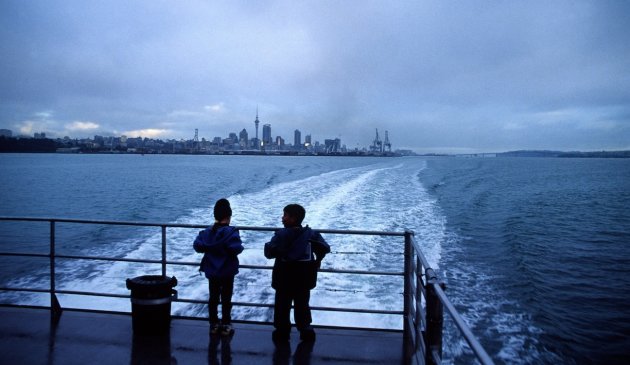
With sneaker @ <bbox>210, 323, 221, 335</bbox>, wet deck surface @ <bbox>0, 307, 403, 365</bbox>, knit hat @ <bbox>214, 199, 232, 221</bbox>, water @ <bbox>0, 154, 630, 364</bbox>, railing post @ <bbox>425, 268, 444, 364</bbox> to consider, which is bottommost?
water @ <bbox>0, 154, 630, 364</bbox>

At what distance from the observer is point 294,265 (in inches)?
182

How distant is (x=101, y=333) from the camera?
195 inches

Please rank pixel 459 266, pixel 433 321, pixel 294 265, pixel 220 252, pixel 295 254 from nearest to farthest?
pixel 433 321 < pixel 295 254 < pixel 294 265 < pixel 220 252 < pixel 459 266

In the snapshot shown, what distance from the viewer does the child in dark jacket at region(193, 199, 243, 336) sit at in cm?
467

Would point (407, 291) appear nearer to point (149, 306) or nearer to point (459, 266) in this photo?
point (149, 306)

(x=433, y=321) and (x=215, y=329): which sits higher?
(x=433, y=321)

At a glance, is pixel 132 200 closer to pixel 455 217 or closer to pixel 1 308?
pixel 455 217

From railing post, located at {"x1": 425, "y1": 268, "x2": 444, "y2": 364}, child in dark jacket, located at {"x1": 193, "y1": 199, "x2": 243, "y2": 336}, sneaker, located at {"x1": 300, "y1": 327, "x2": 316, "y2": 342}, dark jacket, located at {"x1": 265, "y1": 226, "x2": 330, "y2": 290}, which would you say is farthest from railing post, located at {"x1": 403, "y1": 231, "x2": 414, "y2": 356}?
child in dark jacket, located at {"x1": 193, "y1": 199, "x2": 243, "y2": 336}

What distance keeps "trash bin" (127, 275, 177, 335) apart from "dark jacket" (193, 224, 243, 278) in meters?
0.62

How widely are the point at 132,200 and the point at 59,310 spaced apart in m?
35.9

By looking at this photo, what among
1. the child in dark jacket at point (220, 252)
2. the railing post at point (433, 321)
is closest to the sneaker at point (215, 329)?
the child in dark jacket at point (220, 252)

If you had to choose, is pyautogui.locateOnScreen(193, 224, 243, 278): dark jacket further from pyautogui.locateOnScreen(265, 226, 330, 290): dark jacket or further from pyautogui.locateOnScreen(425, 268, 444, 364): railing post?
pyautogui.locateOnScreen(425, 268, 444, 364): railing post

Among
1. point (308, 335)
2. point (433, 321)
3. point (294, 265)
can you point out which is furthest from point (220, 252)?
point (433, 321)

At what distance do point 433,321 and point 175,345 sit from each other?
3.05 meters
